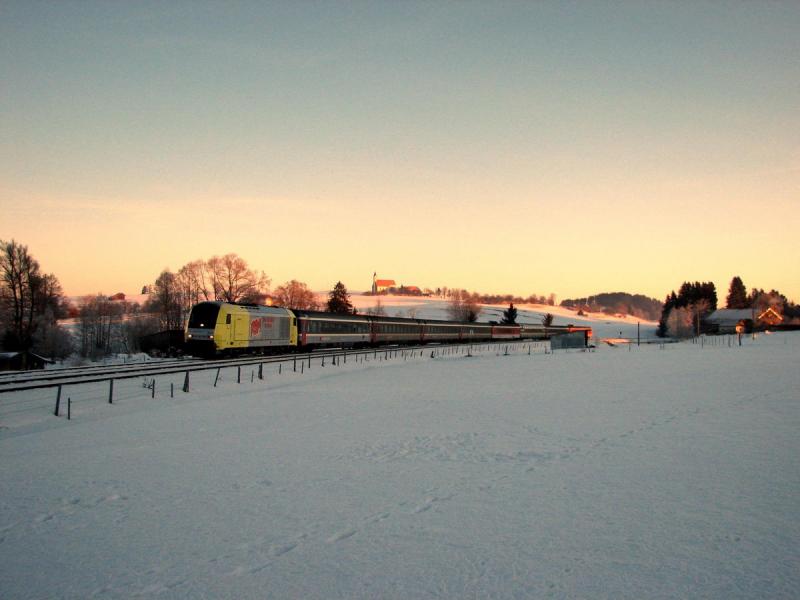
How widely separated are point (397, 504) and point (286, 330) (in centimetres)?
3315

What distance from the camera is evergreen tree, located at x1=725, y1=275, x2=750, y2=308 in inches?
6304

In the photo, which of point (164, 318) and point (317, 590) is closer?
point (317, 590)

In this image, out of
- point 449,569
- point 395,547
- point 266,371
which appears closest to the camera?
point 449,569

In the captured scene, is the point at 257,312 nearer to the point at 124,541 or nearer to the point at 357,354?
the point at 357,354

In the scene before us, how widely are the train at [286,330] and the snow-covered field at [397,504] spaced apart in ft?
49.0

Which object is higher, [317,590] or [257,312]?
[257,312]

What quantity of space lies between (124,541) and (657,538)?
6.87m

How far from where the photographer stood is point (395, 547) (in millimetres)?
6953

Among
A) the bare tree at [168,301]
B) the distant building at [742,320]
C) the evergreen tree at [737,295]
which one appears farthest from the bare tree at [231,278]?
the evergreen tree at [737,295]

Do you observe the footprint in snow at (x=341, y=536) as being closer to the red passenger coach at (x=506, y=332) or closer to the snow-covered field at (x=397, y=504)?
the snow-covered field at (x=397, y=504)

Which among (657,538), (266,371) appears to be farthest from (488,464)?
(266,371)

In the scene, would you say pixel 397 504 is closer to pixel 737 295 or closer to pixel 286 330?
pixel 286 330

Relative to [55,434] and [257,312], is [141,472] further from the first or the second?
[257,312]

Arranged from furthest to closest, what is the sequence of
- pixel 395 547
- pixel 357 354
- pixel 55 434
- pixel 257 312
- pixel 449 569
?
pixel 357 354, pixel 257 312, pixel 55 434, pixel 395 547, pixel 449 569
